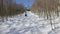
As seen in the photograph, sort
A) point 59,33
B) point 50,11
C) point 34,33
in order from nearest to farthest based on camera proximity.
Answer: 1. point 59,33
2. point 34,33
3. point 50,11

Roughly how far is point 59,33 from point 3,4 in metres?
8.46

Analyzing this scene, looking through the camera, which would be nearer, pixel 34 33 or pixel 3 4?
pixel 34 33

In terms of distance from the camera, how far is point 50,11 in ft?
19.9

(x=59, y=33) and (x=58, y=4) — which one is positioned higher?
(x=58, y=4)

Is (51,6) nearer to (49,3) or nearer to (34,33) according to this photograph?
(49,3)

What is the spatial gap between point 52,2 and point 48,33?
3334 millimetres

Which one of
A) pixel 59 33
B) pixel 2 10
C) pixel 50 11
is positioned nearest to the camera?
pixel 59 33

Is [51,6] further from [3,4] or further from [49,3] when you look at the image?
[3,4]

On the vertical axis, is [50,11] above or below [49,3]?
below

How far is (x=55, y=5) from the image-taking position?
6121mm

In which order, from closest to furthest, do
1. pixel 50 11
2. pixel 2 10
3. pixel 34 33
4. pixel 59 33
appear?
1. pixel 59 33
2. pixel 34 33
3. pixel 50 11
4. pixel 2 10

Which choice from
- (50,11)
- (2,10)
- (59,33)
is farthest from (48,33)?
(2,10)

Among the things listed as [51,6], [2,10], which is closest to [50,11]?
[51,6]

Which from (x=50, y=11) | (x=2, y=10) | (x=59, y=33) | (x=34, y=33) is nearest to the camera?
(x=59, y=33)
